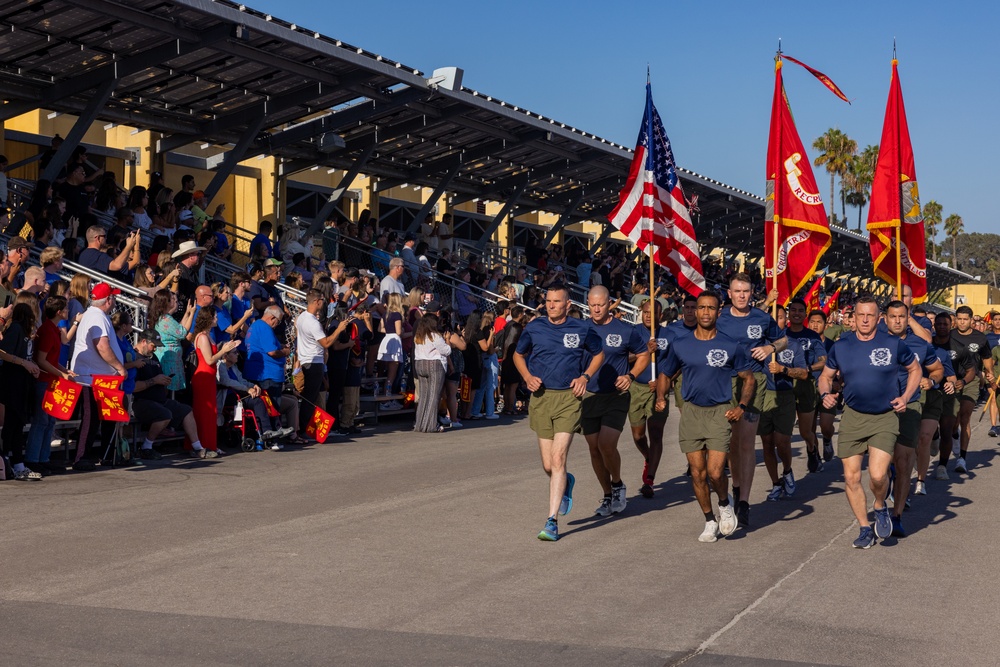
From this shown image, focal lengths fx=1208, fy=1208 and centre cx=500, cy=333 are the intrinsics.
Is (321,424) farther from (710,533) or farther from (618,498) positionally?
(710,533)

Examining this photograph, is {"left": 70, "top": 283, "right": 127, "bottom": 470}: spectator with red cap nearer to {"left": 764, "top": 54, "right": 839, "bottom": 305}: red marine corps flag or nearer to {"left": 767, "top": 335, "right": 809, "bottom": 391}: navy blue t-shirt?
{"left": 767, "top": 335, "right": 809, "bottom": 391}: navy blue t-shirt

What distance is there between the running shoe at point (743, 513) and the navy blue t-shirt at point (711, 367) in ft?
4.13

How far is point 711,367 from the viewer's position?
9523 mm

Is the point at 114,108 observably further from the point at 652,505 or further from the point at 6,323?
the point at 652,505

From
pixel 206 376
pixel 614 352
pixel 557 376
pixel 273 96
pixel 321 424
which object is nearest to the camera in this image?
pixel 557 376

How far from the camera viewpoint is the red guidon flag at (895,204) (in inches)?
579

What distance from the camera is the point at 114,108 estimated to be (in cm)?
2097

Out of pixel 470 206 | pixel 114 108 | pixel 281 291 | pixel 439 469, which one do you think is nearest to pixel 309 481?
pixel 439 469

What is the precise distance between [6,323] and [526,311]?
12932 mm

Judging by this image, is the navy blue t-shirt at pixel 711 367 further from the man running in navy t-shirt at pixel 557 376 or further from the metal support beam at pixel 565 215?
the metal support beam at pixel 565 215

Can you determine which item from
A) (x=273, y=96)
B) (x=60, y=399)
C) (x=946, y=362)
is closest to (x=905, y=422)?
(x=946, y=362)

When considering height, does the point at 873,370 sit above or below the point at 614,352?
below

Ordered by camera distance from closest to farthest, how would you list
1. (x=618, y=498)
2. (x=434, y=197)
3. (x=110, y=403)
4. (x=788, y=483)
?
(x=618, y=498) → (x=788, y=483) → (x=110, y=403) → (x=434, y=197)

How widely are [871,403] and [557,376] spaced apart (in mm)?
2460
